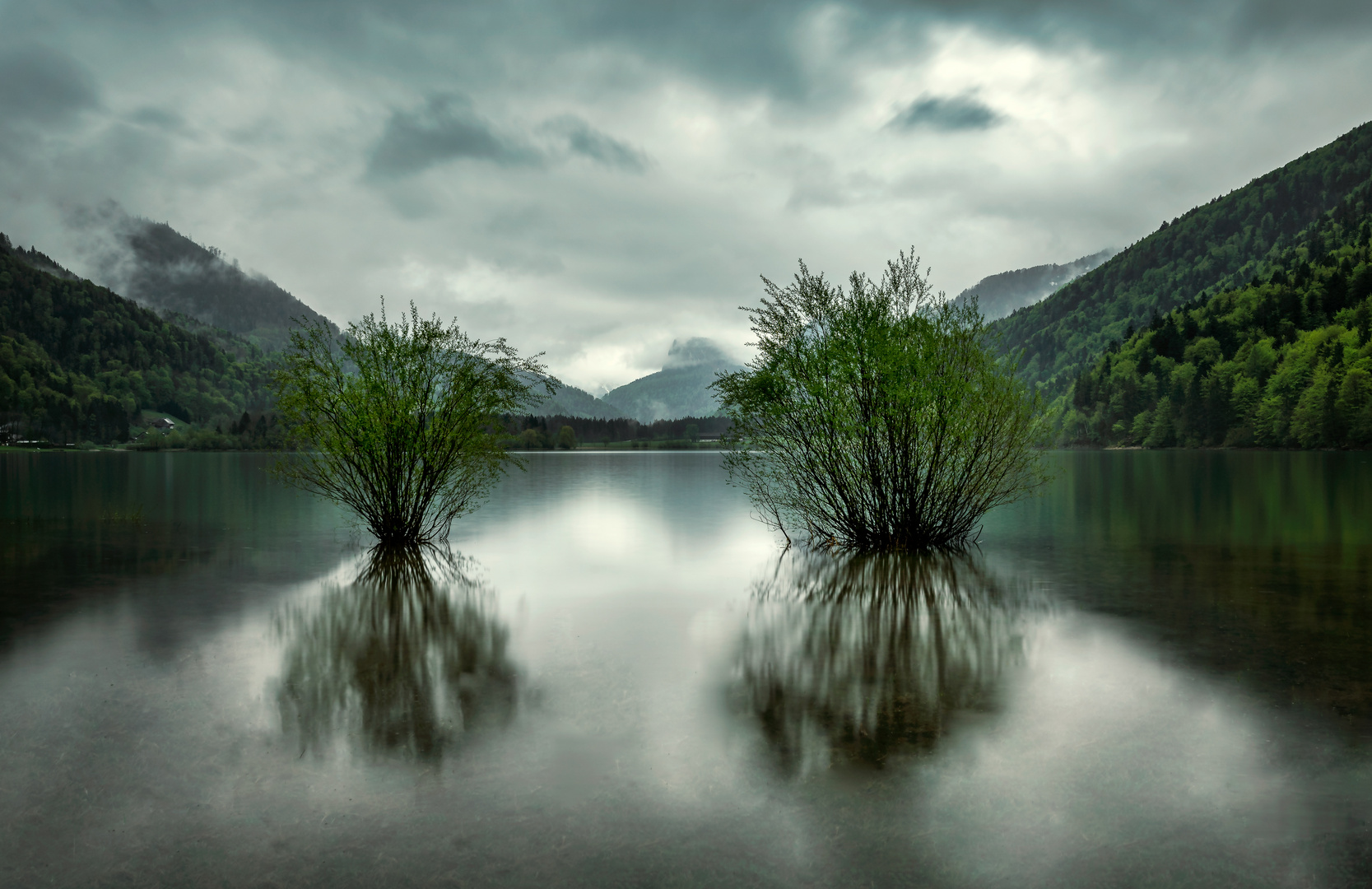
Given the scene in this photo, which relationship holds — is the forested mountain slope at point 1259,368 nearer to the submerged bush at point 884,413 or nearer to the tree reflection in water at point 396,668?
the submerged bush at point 884,413

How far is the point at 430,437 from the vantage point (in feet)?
73.3

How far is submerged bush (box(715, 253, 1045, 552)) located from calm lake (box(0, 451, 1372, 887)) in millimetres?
2977

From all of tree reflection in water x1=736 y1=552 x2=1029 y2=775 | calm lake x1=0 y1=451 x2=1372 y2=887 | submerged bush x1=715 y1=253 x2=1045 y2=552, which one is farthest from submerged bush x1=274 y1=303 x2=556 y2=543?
tree reflection in water x1=736 y1=552 x2=1029 y2=775

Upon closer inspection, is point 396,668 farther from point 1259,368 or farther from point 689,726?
point 1259,368

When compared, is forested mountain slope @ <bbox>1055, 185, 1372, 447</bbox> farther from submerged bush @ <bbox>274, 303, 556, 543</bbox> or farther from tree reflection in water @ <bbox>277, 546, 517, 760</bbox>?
tree reflection in water @ <bbox>277, 546, 517, 760</bbox>

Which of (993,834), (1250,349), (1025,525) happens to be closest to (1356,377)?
(1250,349)

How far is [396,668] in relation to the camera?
10484 mm

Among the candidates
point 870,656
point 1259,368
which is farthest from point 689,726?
point 1259,368

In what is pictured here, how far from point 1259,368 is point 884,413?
140773mm

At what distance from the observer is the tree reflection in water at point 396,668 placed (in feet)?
26.6

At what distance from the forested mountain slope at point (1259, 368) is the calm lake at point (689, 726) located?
115626mm

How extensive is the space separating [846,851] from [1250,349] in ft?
524

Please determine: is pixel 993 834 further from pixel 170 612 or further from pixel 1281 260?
pixel 1281 260

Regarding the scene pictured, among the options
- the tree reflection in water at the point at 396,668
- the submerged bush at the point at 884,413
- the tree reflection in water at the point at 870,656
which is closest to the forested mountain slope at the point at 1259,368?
the submerged bush at the point at 884,413
